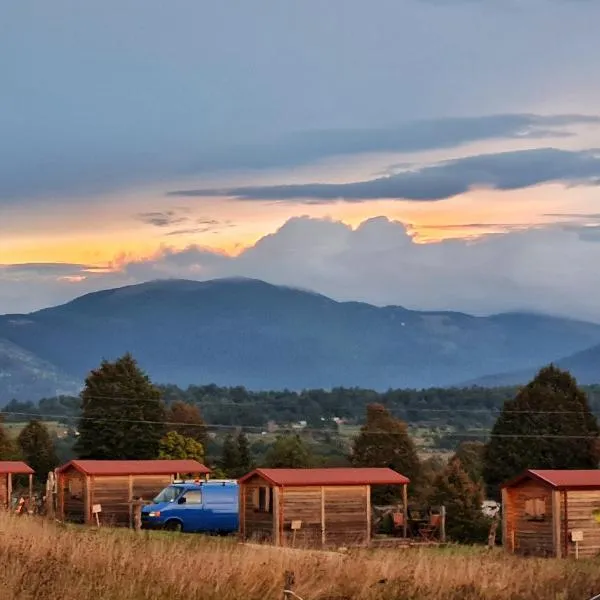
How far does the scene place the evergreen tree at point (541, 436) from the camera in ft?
238

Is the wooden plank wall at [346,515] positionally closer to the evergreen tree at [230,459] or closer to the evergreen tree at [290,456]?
the evergreen tree at [290,456]

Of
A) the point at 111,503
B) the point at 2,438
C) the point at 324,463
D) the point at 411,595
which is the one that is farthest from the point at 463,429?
the point at 411,595

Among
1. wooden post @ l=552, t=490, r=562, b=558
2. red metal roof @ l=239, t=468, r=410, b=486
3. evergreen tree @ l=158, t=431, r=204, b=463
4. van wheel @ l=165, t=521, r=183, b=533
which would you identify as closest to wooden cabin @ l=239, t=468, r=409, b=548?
red metal roof @ l=239, t=468, r=410, b=486

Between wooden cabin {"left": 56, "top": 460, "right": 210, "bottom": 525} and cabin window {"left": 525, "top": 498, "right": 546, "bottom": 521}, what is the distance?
13.8 m

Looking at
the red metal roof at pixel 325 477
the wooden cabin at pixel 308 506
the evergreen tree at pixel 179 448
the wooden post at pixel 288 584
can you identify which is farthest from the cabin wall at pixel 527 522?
the wooden post at pixel 288 584

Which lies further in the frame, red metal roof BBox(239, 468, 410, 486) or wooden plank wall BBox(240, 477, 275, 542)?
red metal roof BBox(239, 468, 410, 486)

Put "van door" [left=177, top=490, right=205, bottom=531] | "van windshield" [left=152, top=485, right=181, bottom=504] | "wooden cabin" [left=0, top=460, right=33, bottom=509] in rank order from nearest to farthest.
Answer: "van door" [left=177, top=490, right=205, bottom=531]
"van windshield" [left=152, top=485, right=181, bottom=504]
"wooden cabin" [left=0, top=460, right=33, bottom=509]

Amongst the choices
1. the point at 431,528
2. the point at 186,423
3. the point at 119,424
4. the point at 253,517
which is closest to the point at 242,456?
the point at 119,424

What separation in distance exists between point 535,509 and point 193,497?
11525 mm

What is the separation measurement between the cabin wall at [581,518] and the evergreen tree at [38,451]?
37.8 meters

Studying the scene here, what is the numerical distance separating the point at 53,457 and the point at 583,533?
39810 millimetres

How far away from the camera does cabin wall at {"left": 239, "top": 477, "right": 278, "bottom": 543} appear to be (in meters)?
46.0

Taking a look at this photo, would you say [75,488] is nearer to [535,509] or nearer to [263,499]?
[263,499]

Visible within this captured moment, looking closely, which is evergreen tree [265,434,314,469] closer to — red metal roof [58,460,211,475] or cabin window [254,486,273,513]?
red metal roof [58,460,211,475]
